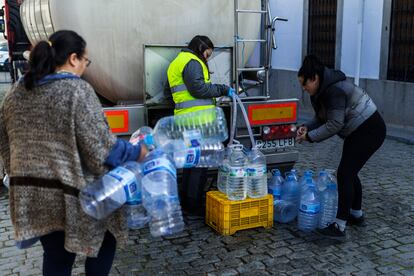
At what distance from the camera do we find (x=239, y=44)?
5.27m

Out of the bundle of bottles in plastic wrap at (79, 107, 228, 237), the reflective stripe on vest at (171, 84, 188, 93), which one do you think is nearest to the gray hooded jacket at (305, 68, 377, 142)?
the reflective stripe on vest at (171, 84, 188, 93)

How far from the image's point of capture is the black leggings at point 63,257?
2496mm

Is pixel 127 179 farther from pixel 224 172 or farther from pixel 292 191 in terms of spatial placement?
pixel 292 191

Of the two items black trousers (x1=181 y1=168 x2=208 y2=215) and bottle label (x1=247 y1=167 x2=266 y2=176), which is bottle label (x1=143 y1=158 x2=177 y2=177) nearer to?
bottle label (x1=247 y1=167 x2=266 y2=176)

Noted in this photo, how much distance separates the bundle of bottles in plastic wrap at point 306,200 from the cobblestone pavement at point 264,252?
114 mm

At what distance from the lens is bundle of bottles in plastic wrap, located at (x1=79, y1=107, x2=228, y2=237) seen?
239 cm

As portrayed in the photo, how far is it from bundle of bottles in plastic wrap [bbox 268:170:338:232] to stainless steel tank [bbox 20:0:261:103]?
5.09 feet

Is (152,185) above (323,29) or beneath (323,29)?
beneath

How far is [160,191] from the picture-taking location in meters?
2.66

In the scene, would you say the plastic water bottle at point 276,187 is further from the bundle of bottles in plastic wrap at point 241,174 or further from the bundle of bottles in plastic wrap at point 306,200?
the bundle of bottles in plastic wrap at point 241,174

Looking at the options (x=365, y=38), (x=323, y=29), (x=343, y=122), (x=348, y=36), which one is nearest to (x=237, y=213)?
(x=343, y=122)

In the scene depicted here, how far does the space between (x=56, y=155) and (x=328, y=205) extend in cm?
288

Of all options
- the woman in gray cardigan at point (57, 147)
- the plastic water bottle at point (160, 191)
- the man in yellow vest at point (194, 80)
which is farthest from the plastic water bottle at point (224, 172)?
the woman in gray cardigan at point (57, 147)

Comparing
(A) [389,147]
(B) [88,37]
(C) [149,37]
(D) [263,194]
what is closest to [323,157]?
(A) [389,147]
